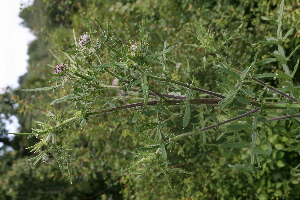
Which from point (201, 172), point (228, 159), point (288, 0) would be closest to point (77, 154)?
point (201, 172)

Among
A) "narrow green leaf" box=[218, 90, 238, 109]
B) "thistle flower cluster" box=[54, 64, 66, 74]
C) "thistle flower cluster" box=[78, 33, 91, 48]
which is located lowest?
"narrow green leaf" box=[218, 90, 238, 109]

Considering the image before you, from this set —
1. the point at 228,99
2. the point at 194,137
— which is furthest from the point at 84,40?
the point at 194,137

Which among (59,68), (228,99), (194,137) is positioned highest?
(59,68)

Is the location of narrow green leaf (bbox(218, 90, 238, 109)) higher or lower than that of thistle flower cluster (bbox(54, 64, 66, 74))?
lower

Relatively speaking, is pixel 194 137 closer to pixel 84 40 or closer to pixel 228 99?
pixel 228 99

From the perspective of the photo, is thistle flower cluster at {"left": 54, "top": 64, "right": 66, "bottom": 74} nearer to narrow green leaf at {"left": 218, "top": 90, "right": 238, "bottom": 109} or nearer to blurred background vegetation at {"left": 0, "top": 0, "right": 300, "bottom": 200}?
narrow green leaf at {"left": 218, "top": 90, "right": 238, "bottom": 109}

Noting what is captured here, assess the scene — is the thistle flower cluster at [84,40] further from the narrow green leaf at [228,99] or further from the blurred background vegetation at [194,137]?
the blurred background vegetation at [194,137]

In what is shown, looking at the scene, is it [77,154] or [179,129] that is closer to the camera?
[179,129]

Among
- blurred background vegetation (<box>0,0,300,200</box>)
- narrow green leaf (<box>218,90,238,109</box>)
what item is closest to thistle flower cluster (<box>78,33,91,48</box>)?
narrow green leaf (<box>218,90,238,109</box>)

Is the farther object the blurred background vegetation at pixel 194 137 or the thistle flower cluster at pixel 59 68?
the blurred background vegetation at pixel 194 137

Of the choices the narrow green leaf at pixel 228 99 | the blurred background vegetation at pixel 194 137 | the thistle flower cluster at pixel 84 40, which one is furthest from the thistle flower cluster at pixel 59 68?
the blurred background vegetation at pixel 194 137

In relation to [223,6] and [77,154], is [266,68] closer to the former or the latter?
[223,6]
